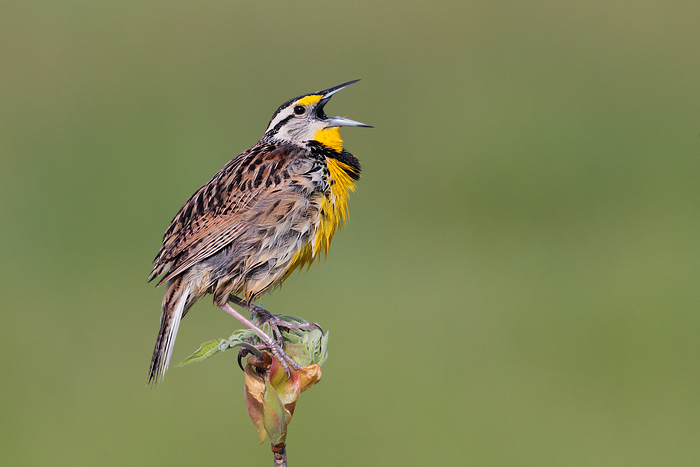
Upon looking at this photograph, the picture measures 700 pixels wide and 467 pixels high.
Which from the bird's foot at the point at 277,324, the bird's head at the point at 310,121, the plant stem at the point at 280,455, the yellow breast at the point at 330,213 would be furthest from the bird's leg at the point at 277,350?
the bird's head at the point at 310,121

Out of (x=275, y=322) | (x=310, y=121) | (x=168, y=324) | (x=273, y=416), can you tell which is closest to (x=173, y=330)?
(x=168, y=324)

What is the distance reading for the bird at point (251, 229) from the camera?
Answer: 1926 mm

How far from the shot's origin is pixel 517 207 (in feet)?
18.3

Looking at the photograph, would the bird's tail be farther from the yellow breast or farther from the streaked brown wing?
the yellow breast

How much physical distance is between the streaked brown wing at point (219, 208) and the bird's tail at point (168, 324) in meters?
0.04

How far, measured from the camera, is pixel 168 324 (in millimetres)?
1872

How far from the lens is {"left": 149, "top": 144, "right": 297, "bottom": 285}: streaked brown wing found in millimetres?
1920

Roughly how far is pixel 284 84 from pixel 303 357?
14.0ft

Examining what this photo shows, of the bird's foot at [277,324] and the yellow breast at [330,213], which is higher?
the yellow breast at [330,213]

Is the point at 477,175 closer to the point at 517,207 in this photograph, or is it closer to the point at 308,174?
the point at 517,207

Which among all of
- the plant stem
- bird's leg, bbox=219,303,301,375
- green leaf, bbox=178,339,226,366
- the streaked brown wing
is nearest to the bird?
the streaked brown wing

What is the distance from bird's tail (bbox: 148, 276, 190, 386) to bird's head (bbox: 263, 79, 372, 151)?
47 centimetres

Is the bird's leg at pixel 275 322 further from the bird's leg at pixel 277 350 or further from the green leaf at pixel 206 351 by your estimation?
the green leaf at pixel 206 351

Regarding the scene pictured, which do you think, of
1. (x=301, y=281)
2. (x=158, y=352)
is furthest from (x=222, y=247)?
(x=301, y=281)
